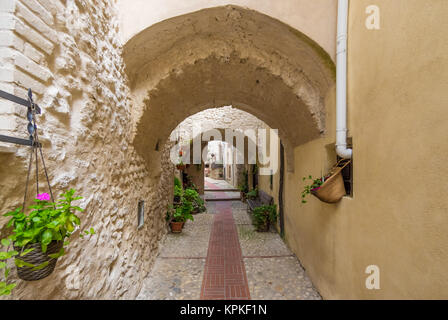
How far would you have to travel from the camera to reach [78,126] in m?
1.61

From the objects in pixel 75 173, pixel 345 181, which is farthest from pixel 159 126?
pixel 345 181

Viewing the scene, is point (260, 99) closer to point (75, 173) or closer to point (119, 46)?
point (119, 46)

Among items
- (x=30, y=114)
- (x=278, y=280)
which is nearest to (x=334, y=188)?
(x=278, y=280)

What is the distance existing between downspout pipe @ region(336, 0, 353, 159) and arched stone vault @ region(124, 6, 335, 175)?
0.64 ft

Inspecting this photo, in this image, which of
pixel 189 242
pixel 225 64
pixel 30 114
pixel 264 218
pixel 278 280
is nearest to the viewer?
pixel 30 114

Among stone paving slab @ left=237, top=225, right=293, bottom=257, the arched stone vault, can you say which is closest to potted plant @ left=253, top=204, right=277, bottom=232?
stone paving slab @ left=237, top=225, right=293, bottom=257

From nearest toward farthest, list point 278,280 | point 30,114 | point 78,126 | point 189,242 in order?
point 30,114 < point 78,126 < point 278,280 < point 189,242

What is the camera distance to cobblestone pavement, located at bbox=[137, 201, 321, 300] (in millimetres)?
2857

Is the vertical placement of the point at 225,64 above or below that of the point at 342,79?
above

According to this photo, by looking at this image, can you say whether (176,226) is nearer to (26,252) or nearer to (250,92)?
(250,92)

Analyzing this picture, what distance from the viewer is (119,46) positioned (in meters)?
2.28

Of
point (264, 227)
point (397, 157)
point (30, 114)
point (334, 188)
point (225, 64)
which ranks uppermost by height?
point (225, 64)

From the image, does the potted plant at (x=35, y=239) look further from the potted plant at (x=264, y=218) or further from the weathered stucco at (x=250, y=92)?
the potted plant at (x=264, y=218)

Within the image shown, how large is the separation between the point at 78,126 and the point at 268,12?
221cm
